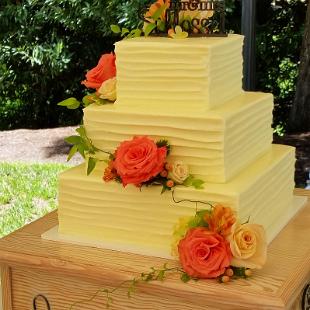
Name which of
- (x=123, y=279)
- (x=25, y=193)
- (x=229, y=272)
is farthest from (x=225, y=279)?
(x=25, y=193)

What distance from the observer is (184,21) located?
5.07 feet

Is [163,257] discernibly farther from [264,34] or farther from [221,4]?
[264,34]

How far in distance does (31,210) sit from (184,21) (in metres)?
2.58

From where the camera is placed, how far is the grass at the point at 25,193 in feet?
12.7

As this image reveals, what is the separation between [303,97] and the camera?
4.39 metres

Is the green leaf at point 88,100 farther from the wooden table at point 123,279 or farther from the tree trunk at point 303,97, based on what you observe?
the tree trunk at point 303,97

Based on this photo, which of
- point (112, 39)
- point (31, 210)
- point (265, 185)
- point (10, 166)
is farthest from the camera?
point (112, 39)

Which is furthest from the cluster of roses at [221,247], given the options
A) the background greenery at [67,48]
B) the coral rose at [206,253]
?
the background greenery at [67,48]

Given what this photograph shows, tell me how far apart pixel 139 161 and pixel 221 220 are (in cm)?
19

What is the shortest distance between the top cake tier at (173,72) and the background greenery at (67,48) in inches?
125

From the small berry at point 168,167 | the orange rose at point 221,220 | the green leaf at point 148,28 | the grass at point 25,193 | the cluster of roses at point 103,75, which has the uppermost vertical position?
the green leaf at point 148,28

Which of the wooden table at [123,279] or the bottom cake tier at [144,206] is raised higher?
the bottom cake tier at [144,206]

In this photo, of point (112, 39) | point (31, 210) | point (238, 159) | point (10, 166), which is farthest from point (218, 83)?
point (112, 39)

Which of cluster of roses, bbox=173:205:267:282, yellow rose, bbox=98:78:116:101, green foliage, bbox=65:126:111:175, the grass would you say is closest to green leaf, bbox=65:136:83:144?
green foliage, bbox=65:126:111:175
